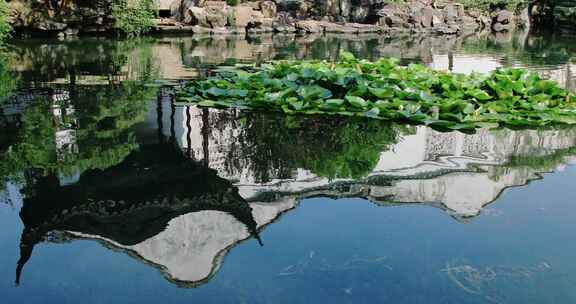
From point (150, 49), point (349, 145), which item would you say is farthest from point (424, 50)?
point (349, 145)

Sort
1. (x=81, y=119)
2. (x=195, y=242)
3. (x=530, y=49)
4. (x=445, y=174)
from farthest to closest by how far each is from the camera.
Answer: (x=530, y=49) < (x=81, y=119) < (x=445, y=174) < (x=195, y=242)

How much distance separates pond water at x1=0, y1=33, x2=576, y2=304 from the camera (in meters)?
2.59

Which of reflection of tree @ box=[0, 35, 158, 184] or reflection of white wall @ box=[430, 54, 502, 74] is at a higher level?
reflection of white wall @ box=[430, 54, 502, 74]

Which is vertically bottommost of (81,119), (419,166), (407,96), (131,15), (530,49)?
(419,166)

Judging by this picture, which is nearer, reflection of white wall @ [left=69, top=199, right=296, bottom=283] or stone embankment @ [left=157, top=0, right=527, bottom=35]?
reflection of white wall @ [left=69, top=199, right=296, bottom=283]

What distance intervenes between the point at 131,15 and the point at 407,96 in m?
11.3

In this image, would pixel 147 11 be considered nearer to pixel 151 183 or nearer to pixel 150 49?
pixel 150 49

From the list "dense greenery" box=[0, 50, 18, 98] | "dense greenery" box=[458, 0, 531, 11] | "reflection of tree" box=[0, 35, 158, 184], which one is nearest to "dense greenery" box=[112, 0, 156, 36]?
"reflection of tree" box=[0, 35, 158, 184]

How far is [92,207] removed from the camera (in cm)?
342

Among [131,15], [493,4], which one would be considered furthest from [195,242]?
[493,4]

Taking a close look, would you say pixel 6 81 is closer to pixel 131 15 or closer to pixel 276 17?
pixel 131 15

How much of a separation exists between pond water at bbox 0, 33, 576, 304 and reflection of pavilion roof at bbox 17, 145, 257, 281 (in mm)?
13

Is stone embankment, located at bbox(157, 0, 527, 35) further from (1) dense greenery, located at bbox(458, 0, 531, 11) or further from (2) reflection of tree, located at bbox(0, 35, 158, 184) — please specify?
(2) reflection of tree, located at bbox(0, 35, 158, 184)

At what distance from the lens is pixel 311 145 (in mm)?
4789
